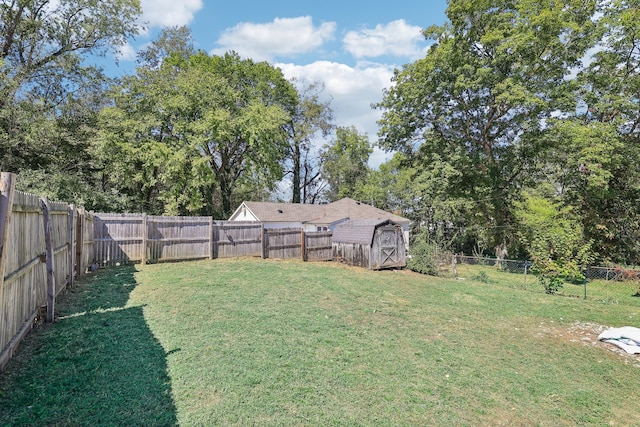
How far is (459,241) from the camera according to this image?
1008 inches

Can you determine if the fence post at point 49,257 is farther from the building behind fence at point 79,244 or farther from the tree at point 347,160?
the tree at point 347,160

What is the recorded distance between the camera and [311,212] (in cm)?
2536

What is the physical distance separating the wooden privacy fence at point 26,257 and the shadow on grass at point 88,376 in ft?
0.94

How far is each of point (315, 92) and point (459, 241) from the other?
65.0 feet

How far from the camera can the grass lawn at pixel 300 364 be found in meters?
3.12

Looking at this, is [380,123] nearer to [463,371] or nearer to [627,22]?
[627,22]

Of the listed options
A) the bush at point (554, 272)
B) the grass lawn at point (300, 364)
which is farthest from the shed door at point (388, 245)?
the grass lawn at point (300, 364)

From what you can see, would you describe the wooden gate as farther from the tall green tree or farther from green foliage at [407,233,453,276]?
the tall green tree

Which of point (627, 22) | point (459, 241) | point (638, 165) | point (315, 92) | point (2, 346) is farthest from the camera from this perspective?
point (315, 92)

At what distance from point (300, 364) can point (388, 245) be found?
426 inches

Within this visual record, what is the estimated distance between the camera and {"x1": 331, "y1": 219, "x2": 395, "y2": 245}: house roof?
565 inches

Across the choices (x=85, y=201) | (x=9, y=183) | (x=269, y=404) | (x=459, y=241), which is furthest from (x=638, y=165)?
(x=85, y=201)

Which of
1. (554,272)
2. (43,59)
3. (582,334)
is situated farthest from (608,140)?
(43,59)

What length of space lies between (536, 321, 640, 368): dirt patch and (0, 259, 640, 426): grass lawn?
5 centimetres
